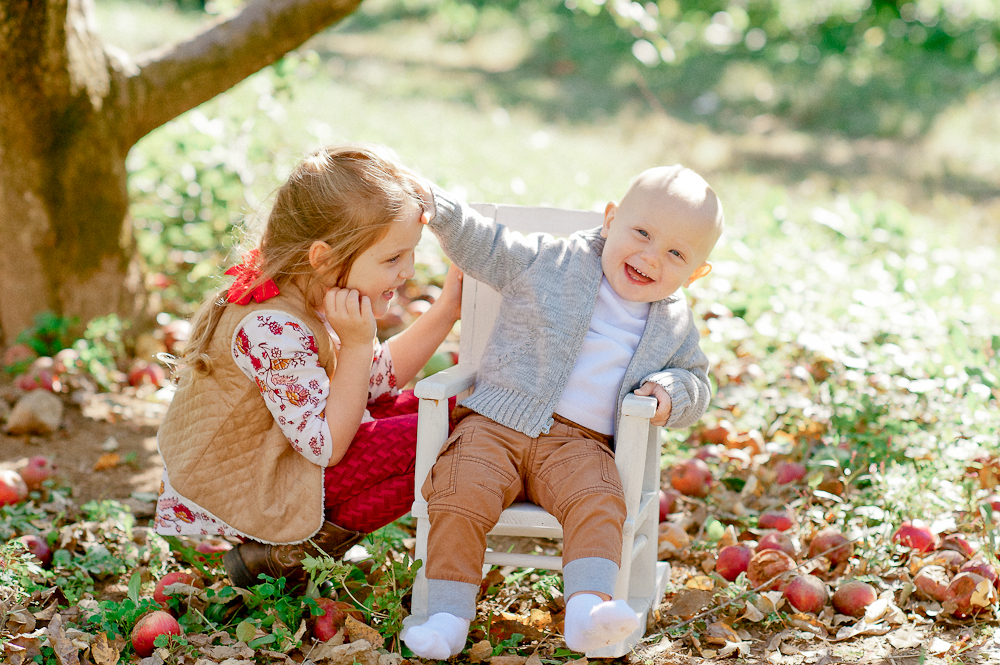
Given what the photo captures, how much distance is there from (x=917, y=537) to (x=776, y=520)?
375 mm

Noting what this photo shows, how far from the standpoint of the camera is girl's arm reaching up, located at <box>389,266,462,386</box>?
2443mm

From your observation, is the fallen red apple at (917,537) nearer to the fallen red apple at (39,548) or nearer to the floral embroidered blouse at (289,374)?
the floral embroidered blouse at (289,374)

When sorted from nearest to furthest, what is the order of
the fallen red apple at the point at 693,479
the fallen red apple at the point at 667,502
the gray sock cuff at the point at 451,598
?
the gray sock cuff at the point at 451,598
the fallen red apple at the point at 667,502
the fallen red apple at the point at 693,479

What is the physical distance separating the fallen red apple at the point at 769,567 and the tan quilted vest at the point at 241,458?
3.59 feet

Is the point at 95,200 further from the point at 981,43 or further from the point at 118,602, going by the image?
the point at 981,43

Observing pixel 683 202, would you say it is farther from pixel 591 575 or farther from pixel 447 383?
pixel 591 575

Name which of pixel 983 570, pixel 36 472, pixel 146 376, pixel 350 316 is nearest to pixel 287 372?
pixel 350 316

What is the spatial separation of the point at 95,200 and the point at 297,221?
1614mm

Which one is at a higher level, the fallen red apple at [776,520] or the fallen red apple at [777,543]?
the fallen red apple at [776,520]

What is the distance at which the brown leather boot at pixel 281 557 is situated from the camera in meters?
2.14

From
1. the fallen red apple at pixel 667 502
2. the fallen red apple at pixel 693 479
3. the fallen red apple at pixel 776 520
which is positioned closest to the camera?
the fallen red apple at pixel 776 520

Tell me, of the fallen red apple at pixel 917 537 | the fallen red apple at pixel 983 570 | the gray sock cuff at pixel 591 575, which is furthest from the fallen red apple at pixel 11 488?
the fallen red apple at pixel 983 570

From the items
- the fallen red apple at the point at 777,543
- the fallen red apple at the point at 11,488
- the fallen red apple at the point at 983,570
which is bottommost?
the fallen red apple at the point at 11,488

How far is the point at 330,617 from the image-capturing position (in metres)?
2.05
